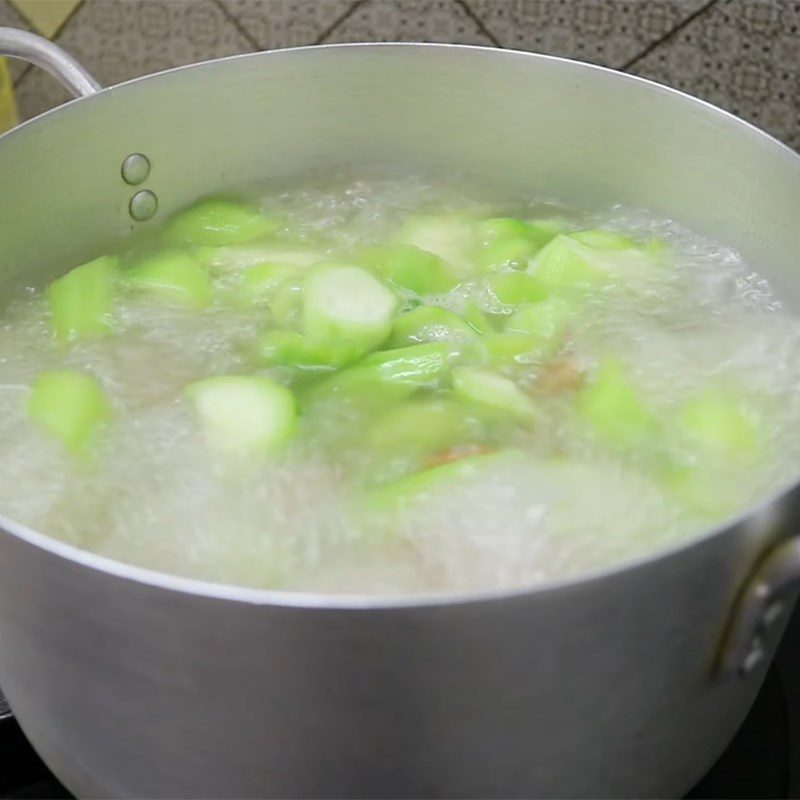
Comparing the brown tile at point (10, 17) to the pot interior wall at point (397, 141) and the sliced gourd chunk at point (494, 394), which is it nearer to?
the pot interior wall at point (397, 141)

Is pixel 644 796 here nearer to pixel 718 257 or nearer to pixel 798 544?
pixel 798 544

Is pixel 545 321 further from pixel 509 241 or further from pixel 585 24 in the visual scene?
pixel 585 24

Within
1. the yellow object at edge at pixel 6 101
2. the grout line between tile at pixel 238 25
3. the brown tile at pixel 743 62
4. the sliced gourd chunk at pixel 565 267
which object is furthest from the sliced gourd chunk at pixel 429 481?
the yellow object at edge at pixel 6 101

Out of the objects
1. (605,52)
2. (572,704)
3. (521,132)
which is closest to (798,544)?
(572,704)

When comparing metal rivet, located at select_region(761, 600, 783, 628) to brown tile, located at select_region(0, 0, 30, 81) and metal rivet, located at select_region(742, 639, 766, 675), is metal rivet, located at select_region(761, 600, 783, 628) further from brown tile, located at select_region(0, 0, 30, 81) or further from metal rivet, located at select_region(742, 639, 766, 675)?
brown tile, located at select_region(0, 0, 30, 81)

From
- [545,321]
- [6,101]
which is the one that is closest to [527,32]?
[545,321]

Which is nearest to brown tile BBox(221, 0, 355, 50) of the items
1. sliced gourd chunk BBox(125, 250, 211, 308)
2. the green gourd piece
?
sliced gourd chunk BBox(125, 250, 211, 308)
